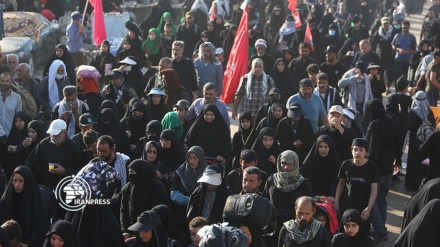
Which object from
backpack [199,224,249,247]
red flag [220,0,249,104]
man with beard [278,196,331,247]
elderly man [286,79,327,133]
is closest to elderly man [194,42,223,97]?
red flag [220,0,249,104]

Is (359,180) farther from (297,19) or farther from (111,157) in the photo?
(297,19)

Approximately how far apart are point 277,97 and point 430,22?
899cm

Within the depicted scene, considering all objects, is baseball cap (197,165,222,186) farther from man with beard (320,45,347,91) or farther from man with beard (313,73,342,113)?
man with beard (320,45,347,91)

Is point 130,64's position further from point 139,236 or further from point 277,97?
point 139,236

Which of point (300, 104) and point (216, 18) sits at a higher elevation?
point (300, 104)

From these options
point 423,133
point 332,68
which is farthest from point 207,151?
point 332,68

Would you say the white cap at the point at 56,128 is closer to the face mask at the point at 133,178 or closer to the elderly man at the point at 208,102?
the face mask at the point at 133,178

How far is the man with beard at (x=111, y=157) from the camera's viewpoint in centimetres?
1027

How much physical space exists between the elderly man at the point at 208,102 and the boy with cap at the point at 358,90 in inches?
87.5

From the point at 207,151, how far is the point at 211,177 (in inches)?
99.9

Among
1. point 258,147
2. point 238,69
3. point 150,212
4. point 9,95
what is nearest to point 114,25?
point 238,69

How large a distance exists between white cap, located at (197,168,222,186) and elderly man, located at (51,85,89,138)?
315 cm

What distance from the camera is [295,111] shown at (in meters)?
12.0

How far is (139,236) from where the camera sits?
27.7 feet
